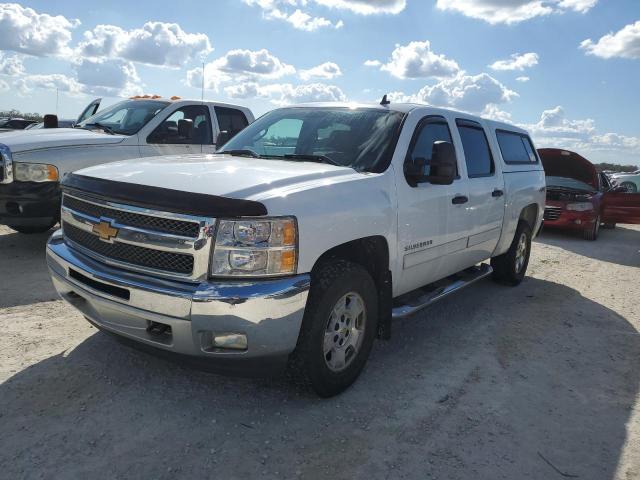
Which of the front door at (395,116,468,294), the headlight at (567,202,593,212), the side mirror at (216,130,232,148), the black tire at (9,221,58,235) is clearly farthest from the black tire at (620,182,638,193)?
the black tire at (9,221,58,235)

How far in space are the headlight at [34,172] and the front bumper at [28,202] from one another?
0.05 metres

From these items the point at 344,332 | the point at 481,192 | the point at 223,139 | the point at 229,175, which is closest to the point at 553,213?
the point at 481,192

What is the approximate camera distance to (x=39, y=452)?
2600 mm

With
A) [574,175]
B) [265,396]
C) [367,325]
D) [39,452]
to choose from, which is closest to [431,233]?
[367,325]

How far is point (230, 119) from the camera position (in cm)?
783

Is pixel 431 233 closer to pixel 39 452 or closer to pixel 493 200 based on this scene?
pixel 493 200

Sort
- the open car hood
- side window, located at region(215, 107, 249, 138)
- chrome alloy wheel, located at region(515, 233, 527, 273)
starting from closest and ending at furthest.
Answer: chrome alloy wheel, located at region(515, 233, 527, 273) → side window, located at region(215, 107, 249, 138) → the open car hood

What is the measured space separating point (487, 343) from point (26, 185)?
16.6 feet

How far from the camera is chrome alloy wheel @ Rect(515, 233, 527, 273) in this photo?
20.9ft

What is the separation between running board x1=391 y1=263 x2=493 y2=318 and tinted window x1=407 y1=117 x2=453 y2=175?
3.33 feet

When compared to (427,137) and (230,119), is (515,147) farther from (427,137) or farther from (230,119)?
(230,119)

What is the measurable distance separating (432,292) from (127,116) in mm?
5026

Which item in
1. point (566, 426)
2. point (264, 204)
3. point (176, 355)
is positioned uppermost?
→ point (264, 204)

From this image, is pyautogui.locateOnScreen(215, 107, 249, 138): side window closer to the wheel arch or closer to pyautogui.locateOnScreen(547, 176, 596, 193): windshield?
the wheel arch
